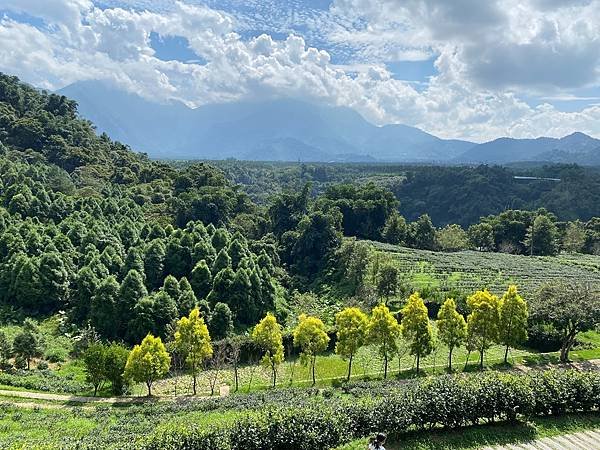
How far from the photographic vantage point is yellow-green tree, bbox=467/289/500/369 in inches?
1211

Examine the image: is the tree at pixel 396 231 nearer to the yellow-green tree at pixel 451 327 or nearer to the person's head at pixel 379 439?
the yellow-green tree at pixel 451 327

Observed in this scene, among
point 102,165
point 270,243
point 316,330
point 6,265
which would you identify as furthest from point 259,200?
point 316,330

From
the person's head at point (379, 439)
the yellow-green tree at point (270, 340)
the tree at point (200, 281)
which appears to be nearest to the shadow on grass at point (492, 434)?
the person's head at point (379, 439)

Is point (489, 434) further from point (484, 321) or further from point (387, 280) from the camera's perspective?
point (387, 280)

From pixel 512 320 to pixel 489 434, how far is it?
54.4 ft

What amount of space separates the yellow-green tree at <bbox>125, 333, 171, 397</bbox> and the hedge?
1248 centimetres

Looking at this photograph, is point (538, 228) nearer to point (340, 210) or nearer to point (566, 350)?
point (340, 210)

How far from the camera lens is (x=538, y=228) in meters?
73.9

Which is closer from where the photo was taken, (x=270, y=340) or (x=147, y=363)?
(x=147, y=363)

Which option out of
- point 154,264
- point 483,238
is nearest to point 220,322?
point 154,264

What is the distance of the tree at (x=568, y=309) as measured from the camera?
29828 mm

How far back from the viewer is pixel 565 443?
1619 cm

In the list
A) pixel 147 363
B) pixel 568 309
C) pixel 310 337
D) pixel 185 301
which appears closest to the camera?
pixel 147 363

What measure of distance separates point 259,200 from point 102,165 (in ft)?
270
